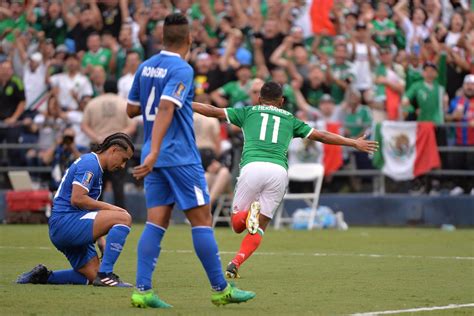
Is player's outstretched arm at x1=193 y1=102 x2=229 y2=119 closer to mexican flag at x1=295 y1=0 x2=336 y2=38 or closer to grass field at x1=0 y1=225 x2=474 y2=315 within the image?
grass field at x1=0 y1=225 x2=474 y2=315

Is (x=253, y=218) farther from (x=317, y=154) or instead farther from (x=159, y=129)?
(x=317, y=154)

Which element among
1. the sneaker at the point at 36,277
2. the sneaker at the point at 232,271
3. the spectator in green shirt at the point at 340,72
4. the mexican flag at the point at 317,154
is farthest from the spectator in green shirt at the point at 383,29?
the sneaker at the point at 36,277

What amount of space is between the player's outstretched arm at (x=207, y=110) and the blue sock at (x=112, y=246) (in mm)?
1348

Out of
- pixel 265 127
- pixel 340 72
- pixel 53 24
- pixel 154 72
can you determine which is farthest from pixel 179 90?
pixel 53 24

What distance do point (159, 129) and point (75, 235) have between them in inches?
101

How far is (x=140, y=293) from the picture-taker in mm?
8539

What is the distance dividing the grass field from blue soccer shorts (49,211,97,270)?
35cm

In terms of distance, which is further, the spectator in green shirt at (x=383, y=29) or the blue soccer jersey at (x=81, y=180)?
the spectator in green shirt at (x=383, y=29)

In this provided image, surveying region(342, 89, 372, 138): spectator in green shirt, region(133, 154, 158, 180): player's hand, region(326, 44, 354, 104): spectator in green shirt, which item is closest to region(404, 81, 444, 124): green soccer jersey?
region(342, 89, 372, 138): spectator in green shirt

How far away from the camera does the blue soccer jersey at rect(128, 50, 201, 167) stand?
8.37 metres

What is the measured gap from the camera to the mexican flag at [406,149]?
1986cm

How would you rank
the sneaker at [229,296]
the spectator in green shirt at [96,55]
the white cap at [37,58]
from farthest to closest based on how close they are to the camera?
the white cap at [37,58], the spectator in green shirt at [96,55], the sneaker at [229,296]

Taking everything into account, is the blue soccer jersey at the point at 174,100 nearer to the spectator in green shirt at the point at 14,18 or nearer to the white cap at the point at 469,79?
the white cap at the point at 469,79

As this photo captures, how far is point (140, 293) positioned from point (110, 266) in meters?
1.86
